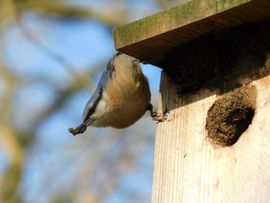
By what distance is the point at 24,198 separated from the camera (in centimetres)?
695

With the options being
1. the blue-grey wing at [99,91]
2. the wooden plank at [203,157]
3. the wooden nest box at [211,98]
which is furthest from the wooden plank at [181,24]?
the blue-grey wing at [99,91]

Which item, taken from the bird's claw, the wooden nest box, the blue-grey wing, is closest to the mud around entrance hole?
the wooden nest box

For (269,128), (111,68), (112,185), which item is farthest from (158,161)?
(112,185)

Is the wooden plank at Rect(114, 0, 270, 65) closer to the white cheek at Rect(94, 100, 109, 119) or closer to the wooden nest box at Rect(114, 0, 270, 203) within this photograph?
the wooden nest box at Rect(114, 0, 270, 203)

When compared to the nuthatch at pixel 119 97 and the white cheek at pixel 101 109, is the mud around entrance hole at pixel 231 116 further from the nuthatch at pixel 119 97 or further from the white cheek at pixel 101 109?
the white cheek at pixel 101 109

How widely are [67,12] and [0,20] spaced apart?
778 millimetres

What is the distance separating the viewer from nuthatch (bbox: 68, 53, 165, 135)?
2.55 meters

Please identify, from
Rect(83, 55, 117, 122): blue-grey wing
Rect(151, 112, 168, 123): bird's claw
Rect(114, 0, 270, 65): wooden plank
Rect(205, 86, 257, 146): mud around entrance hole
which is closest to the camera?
Rect(114, 0, 270, 65): wooden plank

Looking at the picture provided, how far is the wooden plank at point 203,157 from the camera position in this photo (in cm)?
193

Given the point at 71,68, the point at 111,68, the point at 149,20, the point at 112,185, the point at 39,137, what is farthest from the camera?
the point at 39,137

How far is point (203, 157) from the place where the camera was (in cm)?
210

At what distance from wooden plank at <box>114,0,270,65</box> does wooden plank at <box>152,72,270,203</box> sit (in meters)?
0.17

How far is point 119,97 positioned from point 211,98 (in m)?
0.61

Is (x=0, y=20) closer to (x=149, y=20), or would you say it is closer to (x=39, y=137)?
(x=39, y=137)
